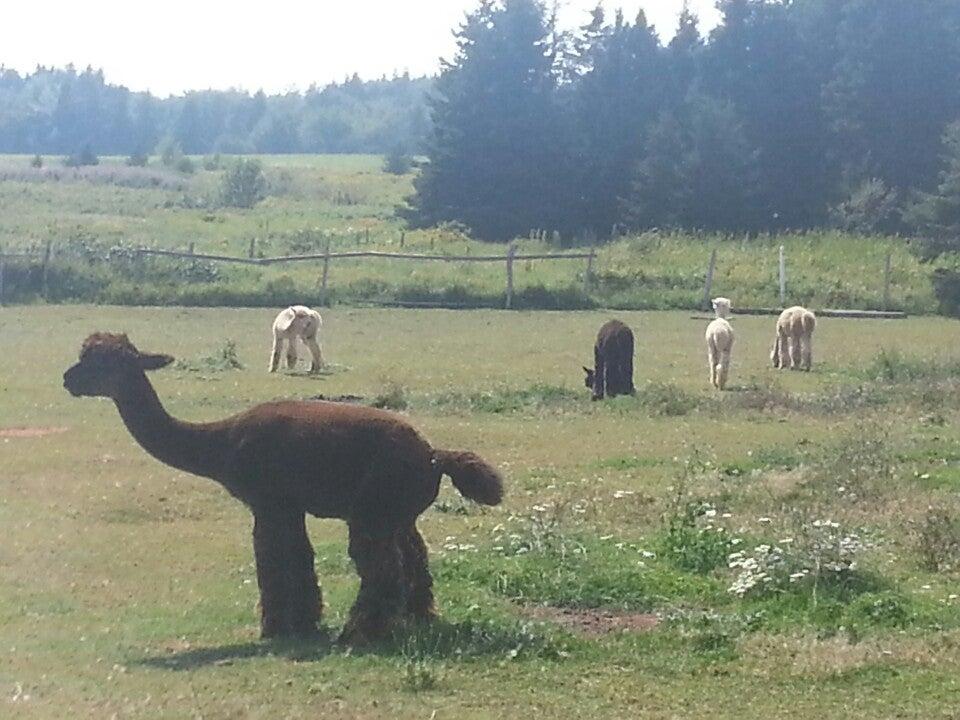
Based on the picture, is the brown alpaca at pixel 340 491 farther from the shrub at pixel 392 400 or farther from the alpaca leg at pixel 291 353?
the alpaca leg at pixel 291 353

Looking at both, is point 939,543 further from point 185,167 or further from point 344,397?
point 185,167

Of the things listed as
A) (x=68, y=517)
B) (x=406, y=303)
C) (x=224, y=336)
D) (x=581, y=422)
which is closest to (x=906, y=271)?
(x=406, y=303)

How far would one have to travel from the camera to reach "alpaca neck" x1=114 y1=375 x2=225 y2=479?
1005 cm

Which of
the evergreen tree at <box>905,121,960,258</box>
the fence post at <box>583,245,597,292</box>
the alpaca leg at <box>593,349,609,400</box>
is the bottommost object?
the alpaca leg at <box>593,349,609,400</box>

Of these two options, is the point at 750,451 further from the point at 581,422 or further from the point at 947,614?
the point at 947,614

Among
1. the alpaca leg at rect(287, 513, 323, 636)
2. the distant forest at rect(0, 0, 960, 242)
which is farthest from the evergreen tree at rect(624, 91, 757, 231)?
the alpaca leg at rect(287, 513, 323, 636)

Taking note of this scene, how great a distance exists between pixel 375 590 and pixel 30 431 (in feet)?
35.9

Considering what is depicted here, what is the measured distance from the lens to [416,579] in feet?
31.4

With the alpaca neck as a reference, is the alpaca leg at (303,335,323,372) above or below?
below

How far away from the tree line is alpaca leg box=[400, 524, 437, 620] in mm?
51816

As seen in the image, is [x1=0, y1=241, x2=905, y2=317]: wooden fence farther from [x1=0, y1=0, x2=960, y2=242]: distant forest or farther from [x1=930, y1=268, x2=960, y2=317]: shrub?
[x1=0, y1=0, x2=960, y2=242]: distant forest

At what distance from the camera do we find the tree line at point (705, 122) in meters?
64.1

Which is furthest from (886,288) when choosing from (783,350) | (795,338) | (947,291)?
(795,338)

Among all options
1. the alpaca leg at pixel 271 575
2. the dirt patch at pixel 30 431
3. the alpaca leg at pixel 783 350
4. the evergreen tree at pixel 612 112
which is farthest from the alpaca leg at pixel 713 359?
the evergreen tree at pixel 612 112
